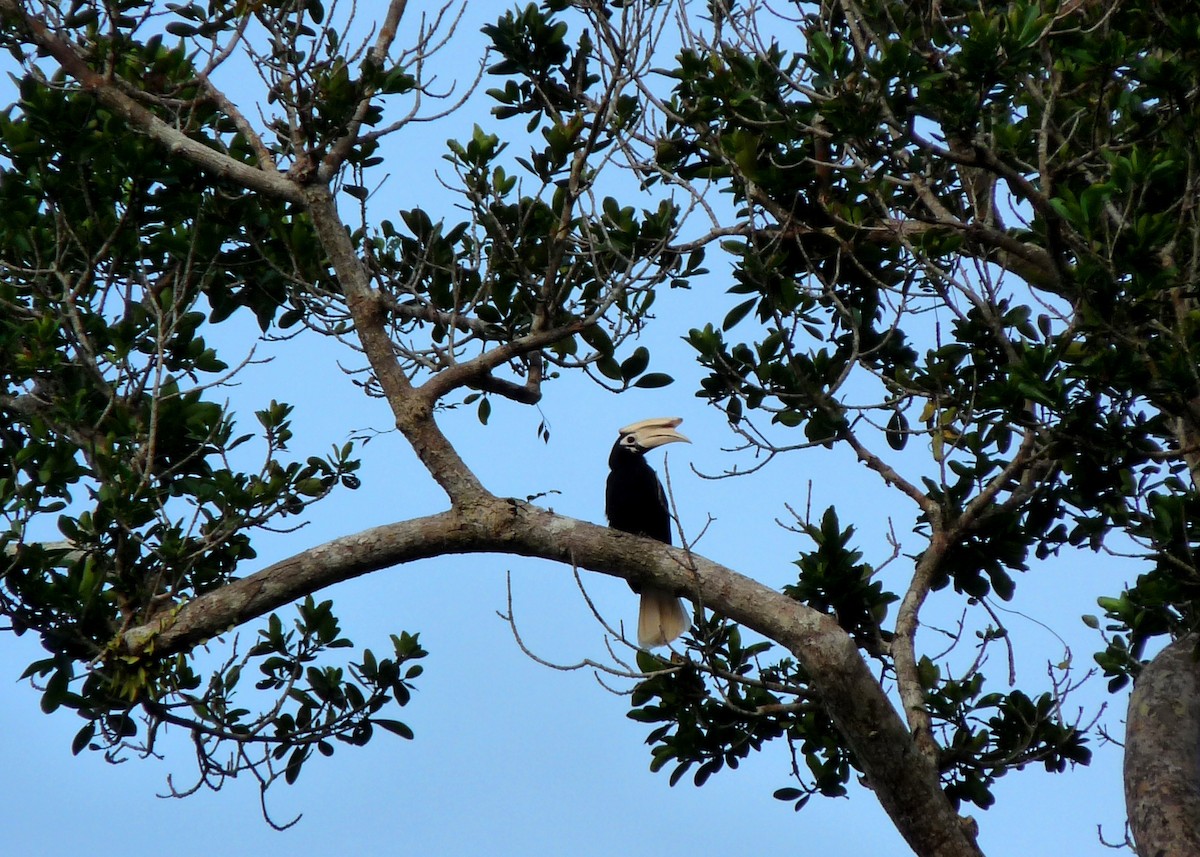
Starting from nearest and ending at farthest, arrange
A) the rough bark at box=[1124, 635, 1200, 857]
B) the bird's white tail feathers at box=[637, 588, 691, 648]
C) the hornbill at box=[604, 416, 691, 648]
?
the rough bark at box=[1124, 635, 1200, 857] → the bird's white tail feathers at box=[637, 588, 691, 648] → the hornbill at box=[604, 416, 691, 648]

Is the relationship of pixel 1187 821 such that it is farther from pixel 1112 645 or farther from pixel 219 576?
pixel 219 576

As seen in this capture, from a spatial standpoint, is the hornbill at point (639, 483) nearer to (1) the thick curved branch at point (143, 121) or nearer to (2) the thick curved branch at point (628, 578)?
(2) the thick curved branch at point (628, 578)

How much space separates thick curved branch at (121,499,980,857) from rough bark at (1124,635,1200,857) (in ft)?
2.06

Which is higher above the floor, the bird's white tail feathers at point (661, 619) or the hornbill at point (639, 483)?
the hornbill at point (639, 483)

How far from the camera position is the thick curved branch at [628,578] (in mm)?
3695

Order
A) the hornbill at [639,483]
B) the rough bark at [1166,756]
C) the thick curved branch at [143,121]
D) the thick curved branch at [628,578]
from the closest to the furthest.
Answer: the thick curved branch at [628,578], the rough bark at [1166,756], the thick curved branch at [143,121], the hornbill at [639,483]

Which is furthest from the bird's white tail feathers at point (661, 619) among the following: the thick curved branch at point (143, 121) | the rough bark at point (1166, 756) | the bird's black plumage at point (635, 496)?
the thick curved branch at point (143, 121)

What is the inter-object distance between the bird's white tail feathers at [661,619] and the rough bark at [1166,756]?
5.95 feet

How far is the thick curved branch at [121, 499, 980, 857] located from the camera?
3.70 metres

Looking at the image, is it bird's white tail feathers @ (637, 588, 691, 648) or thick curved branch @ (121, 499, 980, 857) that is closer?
thick curved branch @ (121, 499, 980, 857)

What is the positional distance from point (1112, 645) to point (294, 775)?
284 cm

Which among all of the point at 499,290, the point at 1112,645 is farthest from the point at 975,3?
the point at 1112,645

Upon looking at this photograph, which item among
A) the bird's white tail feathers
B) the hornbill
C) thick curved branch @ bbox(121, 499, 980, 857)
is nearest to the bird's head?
the hornbill

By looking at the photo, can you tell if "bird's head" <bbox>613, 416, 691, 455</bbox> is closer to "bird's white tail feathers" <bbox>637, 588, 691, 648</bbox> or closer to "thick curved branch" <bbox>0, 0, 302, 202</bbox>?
"bird's white tail feathers" <bbox>637, 588, 691, 648</bbox>
